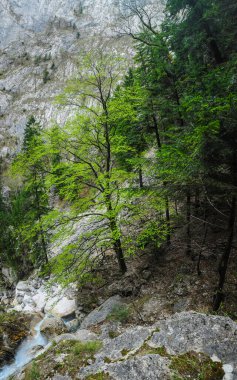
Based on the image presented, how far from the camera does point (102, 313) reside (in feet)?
34.9

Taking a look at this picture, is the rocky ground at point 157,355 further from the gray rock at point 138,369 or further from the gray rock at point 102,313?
the gray rock at point 102,313

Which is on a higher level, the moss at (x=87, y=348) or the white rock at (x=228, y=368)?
the white rock at (x=228, y=368)

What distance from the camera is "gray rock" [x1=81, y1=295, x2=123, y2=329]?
10.2m

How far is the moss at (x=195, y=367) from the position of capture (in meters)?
4.09

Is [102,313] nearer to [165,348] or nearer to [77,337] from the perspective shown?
[77,337]

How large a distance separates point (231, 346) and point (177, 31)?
12.0 m

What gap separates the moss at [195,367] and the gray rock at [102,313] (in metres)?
6.06

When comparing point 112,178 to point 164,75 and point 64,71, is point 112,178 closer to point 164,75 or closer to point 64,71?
point 164,75

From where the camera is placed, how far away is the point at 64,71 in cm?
9281

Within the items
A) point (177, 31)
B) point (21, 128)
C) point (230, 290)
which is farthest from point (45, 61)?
point (230, 290)

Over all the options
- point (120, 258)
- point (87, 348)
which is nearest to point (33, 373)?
point (87, 348)

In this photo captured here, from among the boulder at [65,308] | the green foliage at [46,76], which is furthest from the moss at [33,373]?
the green foliage at [46,76]

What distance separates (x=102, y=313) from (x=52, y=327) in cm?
379

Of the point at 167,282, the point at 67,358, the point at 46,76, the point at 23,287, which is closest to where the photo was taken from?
the point at 67,358
